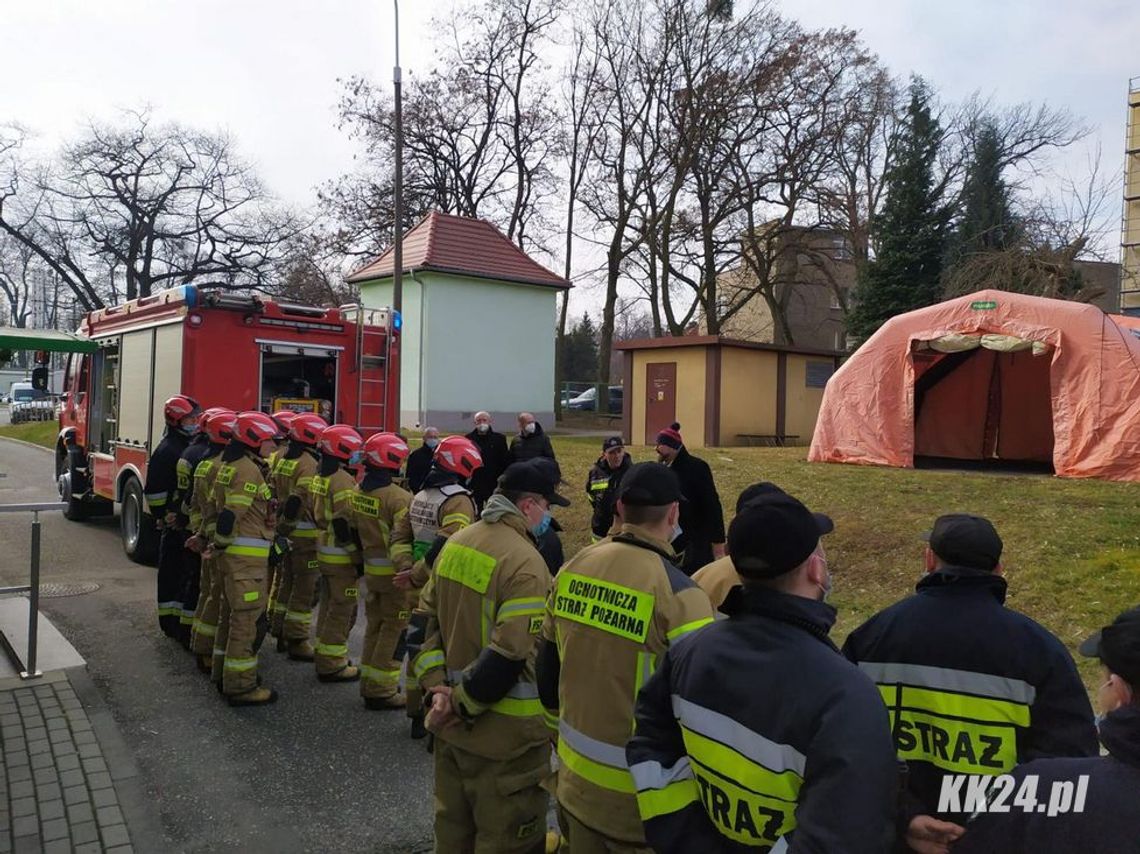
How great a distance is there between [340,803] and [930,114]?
36759 millimetres

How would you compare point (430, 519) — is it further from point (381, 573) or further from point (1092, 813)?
point (1092, 813)

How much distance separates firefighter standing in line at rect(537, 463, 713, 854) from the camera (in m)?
2.59

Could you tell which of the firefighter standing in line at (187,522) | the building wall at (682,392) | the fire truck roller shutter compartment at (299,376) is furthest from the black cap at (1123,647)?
the building wall at (682,392)

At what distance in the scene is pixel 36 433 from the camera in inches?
1335

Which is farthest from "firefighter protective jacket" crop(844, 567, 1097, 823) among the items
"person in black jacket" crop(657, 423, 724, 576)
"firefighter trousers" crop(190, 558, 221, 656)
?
"firefighter trousers" crop(190, 558, 221, 656)

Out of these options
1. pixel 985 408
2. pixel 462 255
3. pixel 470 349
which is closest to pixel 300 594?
pixel 985 408

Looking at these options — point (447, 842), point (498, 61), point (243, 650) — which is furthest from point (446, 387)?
point (447, 842)

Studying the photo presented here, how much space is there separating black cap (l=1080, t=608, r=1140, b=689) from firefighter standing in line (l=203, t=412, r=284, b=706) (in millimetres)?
5344

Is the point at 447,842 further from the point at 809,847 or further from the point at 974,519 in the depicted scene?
the point at 974,519

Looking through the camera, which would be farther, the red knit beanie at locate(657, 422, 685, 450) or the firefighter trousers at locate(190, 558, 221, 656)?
the red knit beanie at locate(657, 422, 685, 450)

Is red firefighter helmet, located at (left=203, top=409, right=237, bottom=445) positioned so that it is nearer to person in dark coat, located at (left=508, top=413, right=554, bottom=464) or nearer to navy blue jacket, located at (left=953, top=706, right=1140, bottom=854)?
person in dark coat, located at (left=508, top=413, right=554, bottom=464)

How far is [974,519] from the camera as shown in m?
2.72

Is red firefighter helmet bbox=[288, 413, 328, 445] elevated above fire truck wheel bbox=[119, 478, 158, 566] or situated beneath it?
elevated above

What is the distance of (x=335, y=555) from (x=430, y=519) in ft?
4.30
